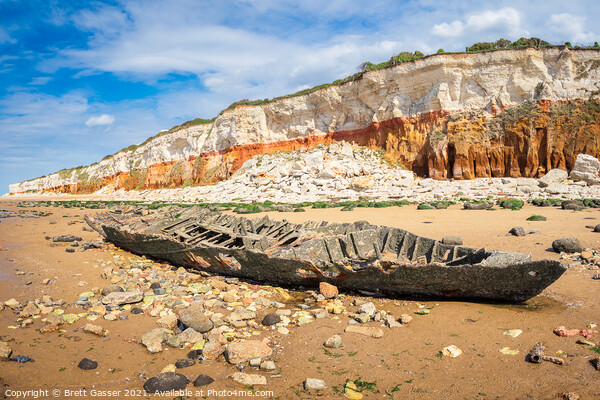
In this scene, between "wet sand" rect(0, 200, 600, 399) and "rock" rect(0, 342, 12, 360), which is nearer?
"wet sand" rect(0, 200, 600, 399)

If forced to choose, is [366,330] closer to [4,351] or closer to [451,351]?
[451,351]

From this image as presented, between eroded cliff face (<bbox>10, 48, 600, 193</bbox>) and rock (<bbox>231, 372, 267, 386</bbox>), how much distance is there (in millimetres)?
26394

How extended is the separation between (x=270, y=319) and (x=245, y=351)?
102cm

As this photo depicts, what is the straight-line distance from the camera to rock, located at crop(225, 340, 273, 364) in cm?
383

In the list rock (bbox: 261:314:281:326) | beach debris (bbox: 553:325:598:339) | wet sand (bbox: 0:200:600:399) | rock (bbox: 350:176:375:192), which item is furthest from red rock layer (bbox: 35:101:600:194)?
rock (bbox: 261:314:281:326)

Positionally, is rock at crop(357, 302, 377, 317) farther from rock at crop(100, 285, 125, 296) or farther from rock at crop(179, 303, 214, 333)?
rock at crop(100, 285, 125, 296)

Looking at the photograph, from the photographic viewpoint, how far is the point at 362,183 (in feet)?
82.0

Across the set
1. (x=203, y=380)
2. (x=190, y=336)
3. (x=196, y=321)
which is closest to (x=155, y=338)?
(x=190, y=336)

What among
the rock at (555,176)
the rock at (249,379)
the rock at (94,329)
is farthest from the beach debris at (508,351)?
the rock at (555,176)

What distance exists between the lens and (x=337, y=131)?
35.0m

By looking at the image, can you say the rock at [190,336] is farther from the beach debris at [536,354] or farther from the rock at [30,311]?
the beach debris at [536,354]

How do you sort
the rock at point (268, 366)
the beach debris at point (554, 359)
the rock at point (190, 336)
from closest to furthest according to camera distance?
the beach debris at point (554, 359) < the rock at point (268, 366) < the rock at point (190, 336)

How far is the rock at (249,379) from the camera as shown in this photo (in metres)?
3.42

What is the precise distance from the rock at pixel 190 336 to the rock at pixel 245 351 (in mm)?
633
